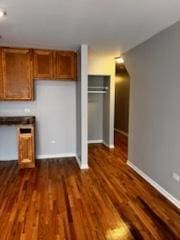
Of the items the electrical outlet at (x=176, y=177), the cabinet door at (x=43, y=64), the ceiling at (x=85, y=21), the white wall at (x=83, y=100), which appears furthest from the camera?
the cabinet door at (x=43, y=64)

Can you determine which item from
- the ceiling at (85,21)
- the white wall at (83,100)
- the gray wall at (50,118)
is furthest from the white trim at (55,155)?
the ceiling at (85,21)

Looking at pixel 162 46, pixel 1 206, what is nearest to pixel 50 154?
pixel 1 206

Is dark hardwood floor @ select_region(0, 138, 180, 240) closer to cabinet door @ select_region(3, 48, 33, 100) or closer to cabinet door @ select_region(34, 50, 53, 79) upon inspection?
cabinet door @ select_region(3, 48, 33, 100)

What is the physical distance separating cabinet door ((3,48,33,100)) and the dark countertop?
453 mm

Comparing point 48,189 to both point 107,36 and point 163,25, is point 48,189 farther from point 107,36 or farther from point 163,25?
point 163,25

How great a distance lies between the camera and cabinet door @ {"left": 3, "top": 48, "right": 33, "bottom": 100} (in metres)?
4.19

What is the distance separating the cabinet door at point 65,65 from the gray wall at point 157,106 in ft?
4.07

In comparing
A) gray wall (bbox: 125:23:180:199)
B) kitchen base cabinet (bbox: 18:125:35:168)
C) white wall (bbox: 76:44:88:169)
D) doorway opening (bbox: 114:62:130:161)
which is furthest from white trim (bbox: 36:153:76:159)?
doorway opening (bbox: 114:62:130:161)

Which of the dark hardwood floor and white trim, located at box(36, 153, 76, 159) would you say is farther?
white trim, located at box(36, 153, 76, 159)

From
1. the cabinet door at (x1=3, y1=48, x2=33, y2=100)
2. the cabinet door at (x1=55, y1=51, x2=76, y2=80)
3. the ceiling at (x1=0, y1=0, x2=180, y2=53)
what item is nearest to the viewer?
the ceiling at (x1=0, y1=0, x2=180, y2=53)

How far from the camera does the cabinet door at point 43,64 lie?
432 cm

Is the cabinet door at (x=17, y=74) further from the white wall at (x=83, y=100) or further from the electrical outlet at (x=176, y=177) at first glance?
the electrical outlet at (x=176, y=177)

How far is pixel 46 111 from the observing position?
4.83m

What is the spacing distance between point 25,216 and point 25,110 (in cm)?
267
